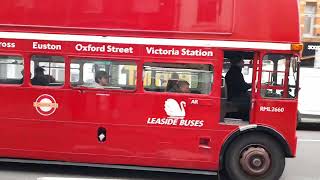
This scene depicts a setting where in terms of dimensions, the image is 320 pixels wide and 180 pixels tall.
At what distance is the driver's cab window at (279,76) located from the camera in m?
8.11

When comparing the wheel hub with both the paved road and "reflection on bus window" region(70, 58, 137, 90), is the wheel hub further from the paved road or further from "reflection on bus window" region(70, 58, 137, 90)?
"reflection on bus window" region(70, 58, 137, 90)

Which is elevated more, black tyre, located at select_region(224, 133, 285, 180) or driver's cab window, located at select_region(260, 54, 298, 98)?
driver's cab window, located at select_region(260, 54, 298, 98)

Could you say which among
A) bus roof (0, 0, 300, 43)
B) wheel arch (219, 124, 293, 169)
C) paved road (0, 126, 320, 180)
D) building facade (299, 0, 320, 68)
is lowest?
paved road (0, 126, 320, 180)

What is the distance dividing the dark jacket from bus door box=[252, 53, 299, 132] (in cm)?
31

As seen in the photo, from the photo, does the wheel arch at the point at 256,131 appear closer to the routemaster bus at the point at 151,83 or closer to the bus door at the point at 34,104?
the routemaster bus at the point at 151,83

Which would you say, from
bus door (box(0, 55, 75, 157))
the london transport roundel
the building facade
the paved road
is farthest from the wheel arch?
the building facade

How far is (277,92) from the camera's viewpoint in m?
8.16

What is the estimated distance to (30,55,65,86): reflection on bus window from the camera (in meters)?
8.40

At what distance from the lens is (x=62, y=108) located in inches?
330

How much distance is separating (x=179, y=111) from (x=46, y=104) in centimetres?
202

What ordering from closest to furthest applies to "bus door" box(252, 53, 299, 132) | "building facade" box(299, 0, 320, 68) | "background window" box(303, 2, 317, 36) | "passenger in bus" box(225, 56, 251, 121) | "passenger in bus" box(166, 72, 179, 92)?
1. "bus door" box(252, 53, 299, 132)
2. "passenger in bus" box(166, 72, 179, 92)
3. "passenger in bus" box(225, 56, 251, 121)
4. "building facade" box(299, 0, 320, 68)
5. "background window" box(303, 2, 317, 36)

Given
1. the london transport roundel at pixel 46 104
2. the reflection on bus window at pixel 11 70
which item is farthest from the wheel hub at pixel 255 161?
the reflection on bus window at pixel 11 70

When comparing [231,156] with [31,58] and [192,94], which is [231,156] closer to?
[192,94]

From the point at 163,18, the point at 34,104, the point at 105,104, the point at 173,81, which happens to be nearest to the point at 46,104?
the point at 34,104
